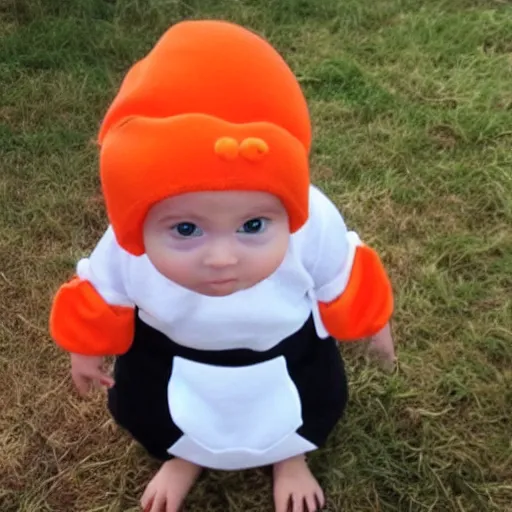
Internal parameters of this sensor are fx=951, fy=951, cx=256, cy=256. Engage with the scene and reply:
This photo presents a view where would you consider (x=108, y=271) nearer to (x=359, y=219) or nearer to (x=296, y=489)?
(x=296, y=489)

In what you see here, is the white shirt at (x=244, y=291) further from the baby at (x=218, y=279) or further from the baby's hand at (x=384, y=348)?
the baby's hand at (x=384, y=348)

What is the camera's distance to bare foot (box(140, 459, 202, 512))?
1.62 metres

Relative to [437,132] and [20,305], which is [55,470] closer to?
[20,305]

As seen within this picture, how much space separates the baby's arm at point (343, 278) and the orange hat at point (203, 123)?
0.24 meters

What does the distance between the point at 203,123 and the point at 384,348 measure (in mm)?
723

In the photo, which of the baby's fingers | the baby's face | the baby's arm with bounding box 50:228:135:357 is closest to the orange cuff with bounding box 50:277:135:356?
the baby's arm with bounding box 50:228:135:357

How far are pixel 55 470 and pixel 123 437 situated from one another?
0.44ft

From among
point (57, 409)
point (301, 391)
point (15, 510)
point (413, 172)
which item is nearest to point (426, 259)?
point (413, 172)

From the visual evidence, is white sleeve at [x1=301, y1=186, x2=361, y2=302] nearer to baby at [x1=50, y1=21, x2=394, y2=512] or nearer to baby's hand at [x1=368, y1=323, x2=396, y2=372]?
baby at [x1=50, y1=21, x2=394, y2=512]

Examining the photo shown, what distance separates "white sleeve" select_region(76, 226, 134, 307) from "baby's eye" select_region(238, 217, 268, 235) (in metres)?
0.24

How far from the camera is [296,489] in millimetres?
1623

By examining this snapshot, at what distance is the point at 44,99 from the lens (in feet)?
8.43

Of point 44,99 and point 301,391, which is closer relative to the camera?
point 301,391

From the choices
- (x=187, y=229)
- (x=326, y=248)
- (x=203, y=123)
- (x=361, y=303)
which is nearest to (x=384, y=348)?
(x=361, y=303)
